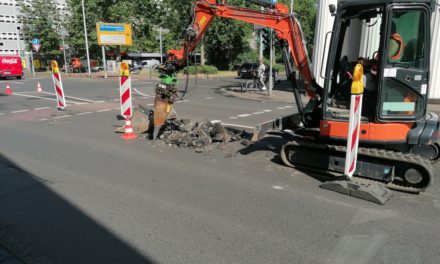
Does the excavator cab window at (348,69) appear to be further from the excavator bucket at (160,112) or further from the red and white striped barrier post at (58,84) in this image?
the red and white striped barrier post at (58,84)

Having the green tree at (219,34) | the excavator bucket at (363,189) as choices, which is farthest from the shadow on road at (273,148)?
the green tree at (219,34)

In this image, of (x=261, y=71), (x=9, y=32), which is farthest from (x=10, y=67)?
(x=9, y=32)

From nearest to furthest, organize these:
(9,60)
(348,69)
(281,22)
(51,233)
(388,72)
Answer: (51,233), (388,72), (348,69), (281,22), (9,60)

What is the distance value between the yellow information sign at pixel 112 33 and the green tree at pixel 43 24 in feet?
69.3

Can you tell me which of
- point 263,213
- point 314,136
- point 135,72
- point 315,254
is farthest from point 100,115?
point 135,72

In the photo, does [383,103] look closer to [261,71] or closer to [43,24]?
[261,71]

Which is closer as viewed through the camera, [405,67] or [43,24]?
[405,67]

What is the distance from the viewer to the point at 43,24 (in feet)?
159

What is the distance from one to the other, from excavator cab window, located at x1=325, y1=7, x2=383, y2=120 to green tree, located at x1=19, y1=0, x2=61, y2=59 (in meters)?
50.1

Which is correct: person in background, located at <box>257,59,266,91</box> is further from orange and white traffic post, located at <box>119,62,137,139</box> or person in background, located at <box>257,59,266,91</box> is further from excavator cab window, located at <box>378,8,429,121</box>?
excavator cab window, located at <box>378,8,429,121</box>

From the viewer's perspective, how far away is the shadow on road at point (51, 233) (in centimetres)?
364

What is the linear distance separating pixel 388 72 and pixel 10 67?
110ft

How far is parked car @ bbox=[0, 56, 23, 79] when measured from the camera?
30.6 m

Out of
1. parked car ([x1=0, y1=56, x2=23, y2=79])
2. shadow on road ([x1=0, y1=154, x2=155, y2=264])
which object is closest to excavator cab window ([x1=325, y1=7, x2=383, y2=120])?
shadow on road ([x1=0, y1=154, x2=155, y2=264])
